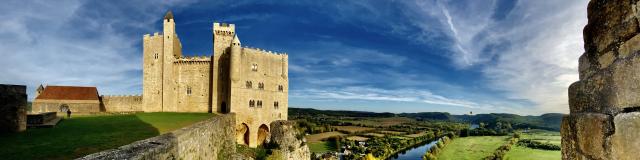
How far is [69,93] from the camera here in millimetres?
39781

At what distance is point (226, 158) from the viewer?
77.9 ft

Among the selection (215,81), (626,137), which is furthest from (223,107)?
(626,137)

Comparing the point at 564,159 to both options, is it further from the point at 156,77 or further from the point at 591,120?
the point at 156,77

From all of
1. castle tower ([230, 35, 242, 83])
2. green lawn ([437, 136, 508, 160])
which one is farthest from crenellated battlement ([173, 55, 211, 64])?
green lawn ([437, 136, 508, 160])

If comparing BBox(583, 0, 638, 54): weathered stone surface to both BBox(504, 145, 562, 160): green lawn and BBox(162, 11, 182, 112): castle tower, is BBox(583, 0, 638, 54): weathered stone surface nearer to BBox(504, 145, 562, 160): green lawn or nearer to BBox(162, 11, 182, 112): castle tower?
BBox(162, 11, 182, 112): castle tower

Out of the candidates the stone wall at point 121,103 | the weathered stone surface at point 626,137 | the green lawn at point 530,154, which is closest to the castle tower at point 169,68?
the stone wall at point 121,103

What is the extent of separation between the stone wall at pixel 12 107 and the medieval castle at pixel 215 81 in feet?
65.6

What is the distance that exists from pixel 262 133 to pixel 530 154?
60.9 meters

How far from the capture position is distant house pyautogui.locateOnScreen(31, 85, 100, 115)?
38.3 meters

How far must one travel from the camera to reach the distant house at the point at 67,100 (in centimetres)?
3834

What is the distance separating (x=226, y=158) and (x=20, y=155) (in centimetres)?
1495

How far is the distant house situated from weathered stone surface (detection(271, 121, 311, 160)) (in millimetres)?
18162

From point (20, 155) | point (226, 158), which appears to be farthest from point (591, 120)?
point (226, 158)

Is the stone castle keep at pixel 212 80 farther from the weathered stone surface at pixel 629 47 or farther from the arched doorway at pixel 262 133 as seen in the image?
the weathered stone surface at pixel 629 47
